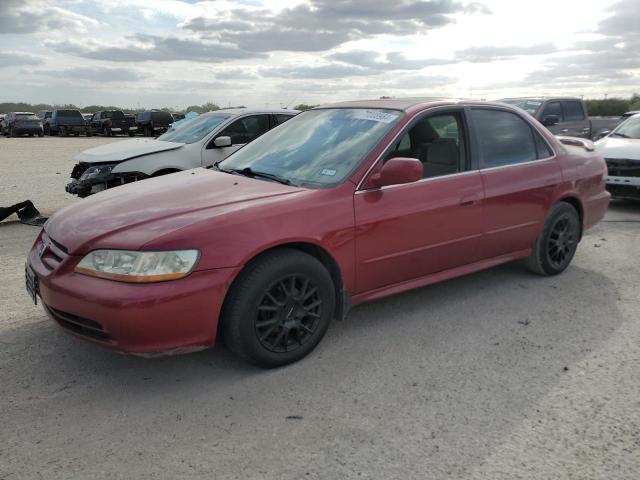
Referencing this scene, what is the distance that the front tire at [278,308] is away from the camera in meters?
3.19

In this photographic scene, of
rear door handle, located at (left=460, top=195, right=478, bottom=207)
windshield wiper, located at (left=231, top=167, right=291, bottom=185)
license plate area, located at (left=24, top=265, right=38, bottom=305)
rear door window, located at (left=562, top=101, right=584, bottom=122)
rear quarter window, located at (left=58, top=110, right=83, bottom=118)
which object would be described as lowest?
license plate area, located at (left=24, top=265, right=38, bottom=305)

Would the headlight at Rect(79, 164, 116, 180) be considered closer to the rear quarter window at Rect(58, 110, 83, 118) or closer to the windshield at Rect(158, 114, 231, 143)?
the windshield at Rect(158, 114, 231, 143)

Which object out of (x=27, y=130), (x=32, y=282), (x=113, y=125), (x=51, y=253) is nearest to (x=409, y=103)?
(x=51, y=253)

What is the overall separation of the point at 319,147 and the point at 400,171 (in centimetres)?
76

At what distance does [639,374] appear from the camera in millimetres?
3379

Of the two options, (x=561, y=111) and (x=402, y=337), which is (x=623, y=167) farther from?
(x=402, y=337)

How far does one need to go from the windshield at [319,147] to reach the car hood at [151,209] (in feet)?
0.77

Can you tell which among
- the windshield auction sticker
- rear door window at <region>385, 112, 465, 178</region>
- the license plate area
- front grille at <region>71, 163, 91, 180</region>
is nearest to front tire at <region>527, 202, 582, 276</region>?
rear door window at <region>385, 112, 465, 178</region>

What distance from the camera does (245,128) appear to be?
805 centimetres

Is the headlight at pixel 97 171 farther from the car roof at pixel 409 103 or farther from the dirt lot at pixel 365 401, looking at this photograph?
the car roof at pixel 409 103

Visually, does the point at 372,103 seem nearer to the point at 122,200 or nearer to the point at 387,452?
the point at 122,200

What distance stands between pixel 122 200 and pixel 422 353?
222 centimetres

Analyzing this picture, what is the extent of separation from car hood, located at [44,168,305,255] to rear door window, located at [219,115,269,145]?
3.92 meters

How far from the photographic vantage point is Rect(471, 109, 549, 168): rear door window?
4.55m
